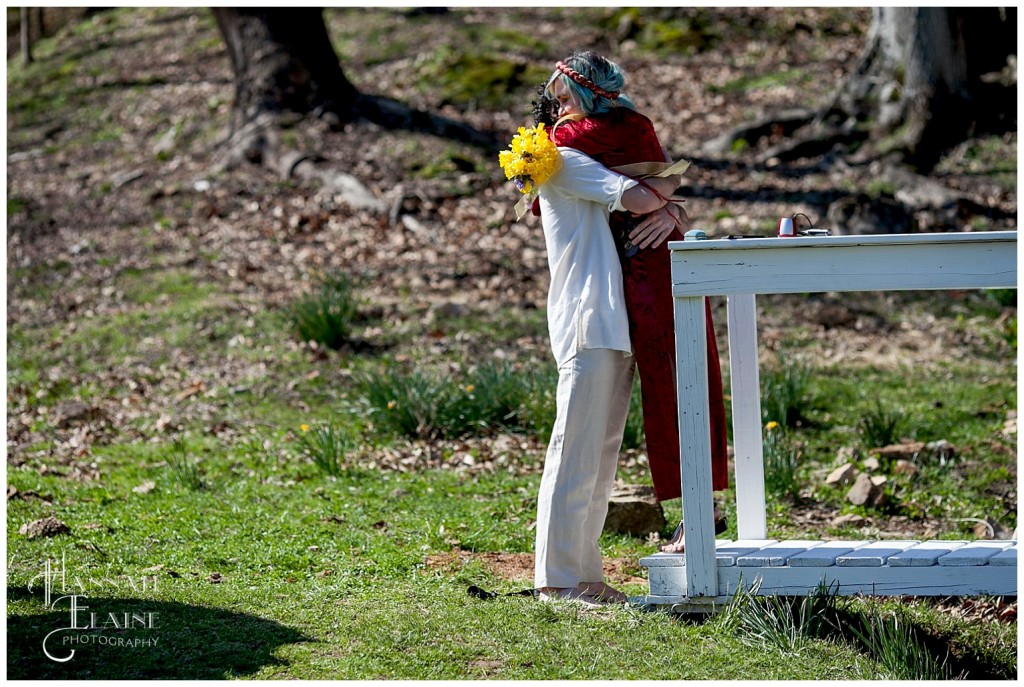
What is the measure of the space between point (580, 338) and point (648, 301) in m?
0.32

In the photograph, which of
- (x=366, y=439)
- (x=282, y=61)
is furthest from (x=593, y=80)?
(x=282, y=61)

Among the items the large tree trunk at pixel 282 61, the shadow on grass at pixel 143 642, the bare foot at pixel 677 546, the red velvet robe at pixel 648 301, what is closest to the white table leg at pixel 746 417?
the bare foot at pixel 677 546

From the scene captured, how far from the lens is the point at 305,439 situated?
6973mm

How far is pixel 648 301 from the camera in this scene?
4.47 metres

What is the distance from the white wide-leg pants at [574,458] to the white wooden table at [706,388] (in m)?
0.32

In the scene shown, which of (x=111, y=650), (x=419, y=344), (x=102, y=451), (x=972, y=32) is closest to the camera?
(x=111, y=650)

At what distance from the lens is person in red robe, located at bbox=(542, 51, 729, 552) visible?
14.7 feet

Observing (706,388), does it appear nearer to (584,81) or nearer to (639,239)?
(639,239)

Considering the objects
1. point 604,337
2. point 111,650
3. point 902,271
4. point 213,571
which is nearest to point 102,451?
point 213,571

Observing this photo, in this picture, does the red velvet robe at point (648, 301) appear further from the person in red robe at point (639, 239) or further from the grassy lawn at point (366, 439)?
the grassy lawn at point (366, 439)

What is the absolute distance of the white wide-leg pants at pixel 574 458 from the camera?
14.5ft

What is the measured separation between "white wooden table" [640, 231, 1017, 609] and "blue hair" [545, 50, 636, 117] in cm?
74

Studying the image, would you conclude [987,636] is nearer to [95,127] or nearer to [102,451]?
[102,451]

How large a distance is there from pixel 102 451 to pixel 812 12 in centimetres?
1340
